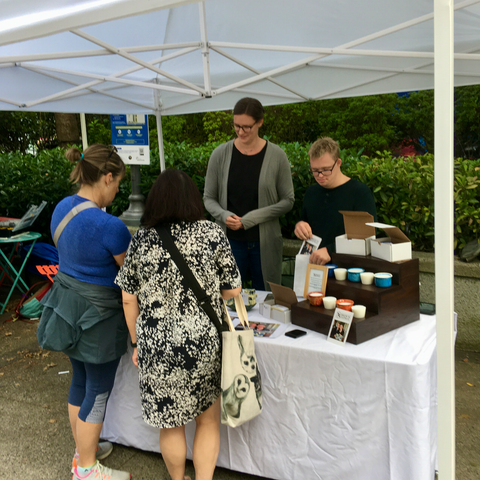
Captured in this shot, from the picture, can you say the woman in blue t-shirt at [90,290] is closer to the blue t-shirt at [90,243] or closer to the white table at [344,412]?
the blue t-shirt at [90,243]

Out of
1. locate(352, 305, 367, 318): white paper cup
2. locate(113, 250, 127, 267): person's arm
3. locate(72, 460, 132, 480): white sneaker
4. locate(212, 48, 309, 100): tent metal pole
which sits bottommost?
locate(72, 460, 132, 480): white sneaker

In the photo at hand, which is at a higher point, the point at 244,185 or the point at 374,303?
the point at 244,185

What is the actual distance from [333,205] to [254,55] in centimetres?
164

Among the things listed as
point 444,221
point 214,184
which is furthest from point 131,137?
point 444,221

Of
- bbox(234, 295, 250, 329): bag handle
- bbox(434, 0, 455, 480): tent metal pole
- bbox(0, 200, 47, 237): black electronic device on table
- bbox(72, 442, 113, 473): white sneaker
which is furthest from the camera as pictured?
bbox(0, 200, 47, 237): black electronic device on table

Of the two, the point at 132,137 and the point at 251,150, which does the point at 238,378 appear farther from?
the point at 132,137

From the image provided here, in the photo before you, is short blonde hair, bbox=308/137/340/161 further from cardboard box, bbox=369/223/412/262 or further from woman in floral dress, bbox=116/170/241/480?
woman in floral dress, bbox=116/170/241/480

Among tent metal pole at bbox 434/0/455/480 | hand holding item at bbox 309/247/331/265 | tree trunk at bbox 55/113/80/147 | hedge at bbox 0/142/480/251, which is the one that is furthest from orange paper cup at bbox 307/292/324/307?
tree trunk at bbox 55/113/80/147

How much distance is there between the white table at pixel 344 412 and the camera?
66.8 inches

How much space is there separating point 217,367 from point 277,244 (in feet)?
4.39

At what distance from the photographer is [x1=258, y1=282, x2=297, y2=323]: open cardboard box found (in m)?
2.13

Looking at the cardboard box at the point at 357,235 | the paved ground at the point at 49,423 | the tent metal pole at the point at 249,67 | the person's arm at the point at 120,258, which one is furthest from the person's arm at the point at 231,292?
the tent metal pole at the point at 249,67

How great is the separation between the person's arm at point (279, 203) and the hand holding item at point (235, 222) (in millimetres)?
29

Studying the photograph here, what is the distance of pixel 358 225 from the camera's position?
2.11 m
